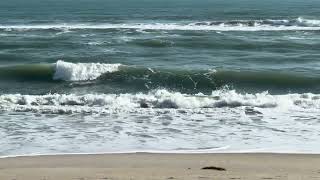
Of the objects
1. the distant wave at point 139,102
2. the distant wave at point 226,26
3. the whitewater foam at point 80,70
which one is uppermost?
the distant wave at point 226,26

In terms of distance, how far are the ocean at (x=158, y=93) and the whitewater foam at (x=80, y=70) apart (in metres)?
0.04

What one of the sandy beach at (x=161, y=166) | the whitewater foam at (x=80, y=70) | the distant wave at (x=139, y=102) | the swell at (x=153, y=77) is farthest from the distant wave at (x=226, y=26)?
the sandy beach at (x=161, y=166)

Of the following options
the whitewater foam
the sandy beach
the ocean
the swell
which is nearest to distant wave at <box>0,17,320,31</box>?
the ocean

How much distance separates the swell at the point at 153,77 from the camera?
65.5 ft

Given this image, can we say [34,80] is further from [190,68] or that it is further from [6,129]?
[6,129]

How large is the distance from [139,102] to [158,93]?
1599 millimetres

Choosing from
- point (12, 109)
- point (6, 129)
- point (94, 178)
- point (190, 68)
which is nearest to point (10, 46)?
point (190, 68)

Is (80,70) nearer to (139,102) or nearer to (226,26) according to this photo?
(139,102)

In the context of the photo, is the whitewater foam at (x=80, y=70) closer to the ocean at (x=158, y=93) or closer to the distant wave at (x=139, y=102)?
the ocean at (x=158, y=93)

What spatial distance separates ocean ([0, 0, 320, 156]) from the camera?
11.7 m

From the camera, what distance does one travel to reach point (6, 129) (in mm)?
12555

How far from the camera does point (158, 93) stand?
1788 centimetres

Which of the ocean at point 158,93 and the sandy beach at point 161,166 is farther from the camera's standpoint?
the ocean at point 158,93

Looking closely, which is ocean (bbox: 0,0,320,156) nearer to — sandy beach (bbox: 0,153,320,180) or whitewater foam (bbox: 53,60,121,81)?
whitewater foam (bbox: 53,60,121,81)
